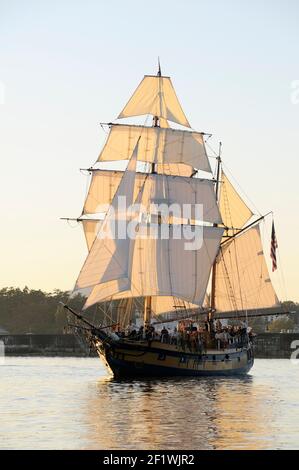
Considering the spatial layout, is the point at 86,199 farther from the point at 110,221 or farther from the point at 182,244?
the point at 110,221

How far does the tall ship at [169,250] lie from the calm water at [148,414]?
4.20 meters

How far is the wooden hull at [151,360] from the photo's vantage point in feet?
304

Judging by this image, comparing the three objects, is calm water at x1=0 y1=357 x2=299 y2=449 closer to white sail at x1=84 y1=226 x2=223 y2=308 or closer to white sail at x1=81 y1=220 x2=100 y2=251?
white sail at x1=84 y1=226 x2=223 y2=308

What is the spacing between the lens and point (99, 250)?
87812 mm

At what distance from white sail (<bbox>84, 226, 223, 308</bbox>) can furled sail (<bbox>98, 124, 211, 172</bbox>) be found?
688 centimetres

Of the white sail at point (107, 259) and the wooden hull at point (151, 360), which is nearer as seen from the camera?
the white sail at point (107, 259)

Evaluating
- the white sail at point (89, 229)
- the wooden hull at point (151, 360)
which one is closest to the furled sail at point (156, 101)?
the white sail at point (89, 229)

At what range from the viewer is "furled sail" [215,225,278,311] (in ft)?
362

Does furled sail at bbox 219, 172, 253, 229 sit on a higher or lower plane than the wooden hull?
higher
